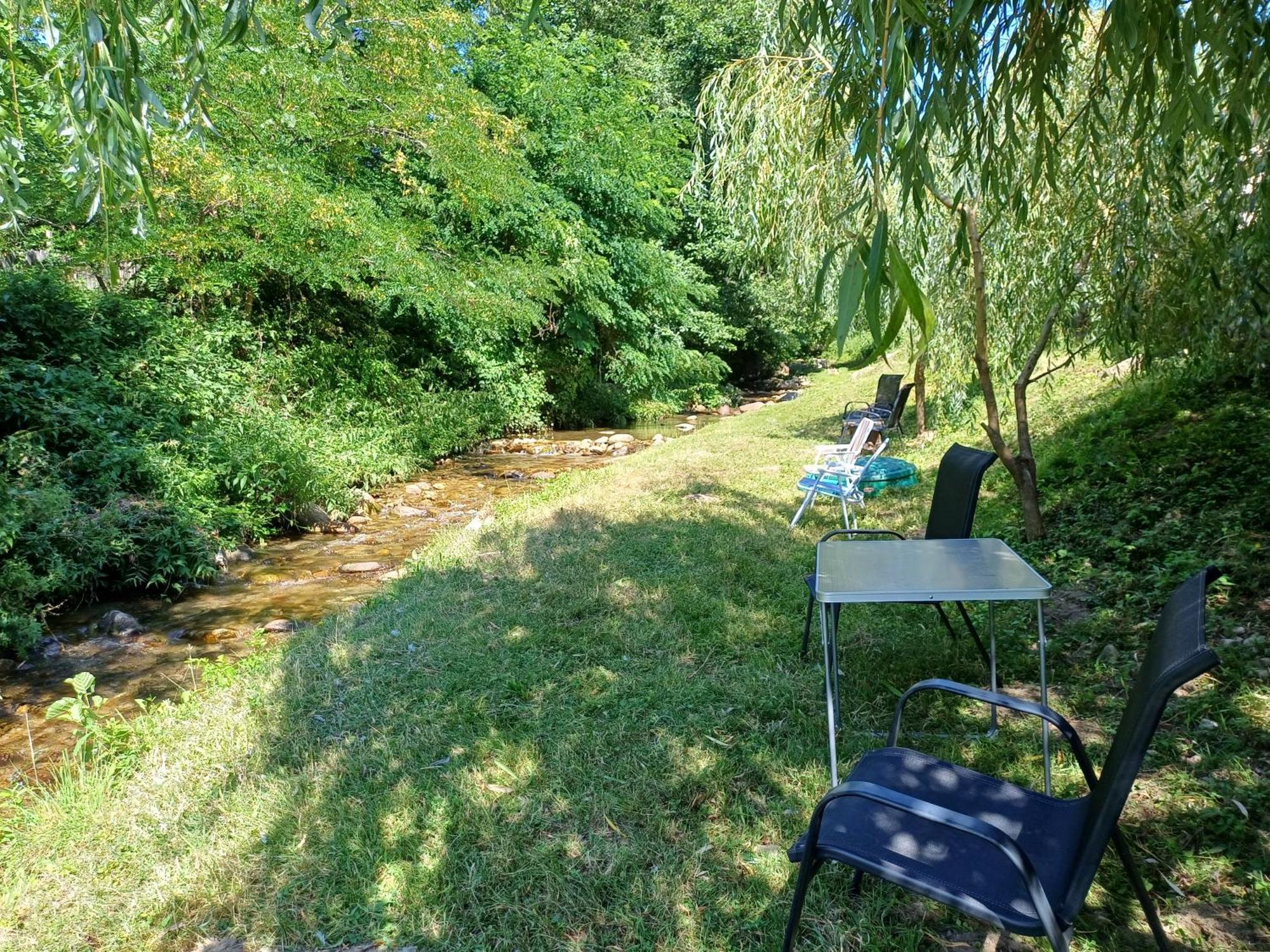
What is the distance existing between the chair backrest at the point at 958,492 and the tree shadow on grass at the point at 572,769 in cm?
63

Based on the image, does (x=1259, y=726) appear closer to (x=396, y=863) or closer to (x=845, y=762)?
(x=845, y=762)

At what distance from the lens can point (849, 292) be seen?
1.52 meters

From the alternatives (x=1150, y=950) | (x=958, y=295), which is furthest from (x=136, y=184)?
(x=958, y=295)

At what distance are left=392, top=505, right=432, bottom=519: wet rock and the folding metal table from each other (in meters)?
6.82

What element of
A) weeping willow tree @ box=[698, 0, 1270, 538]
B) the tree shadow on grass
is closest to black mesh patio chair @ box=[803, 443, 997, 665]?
the tree shadow on grass

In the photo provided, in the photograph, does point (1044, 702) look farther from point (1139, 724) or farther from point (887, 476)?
point (887, 476)

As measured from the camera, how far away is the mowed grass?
227 cm

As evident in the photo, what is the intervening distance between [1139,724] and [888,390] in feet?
33.2

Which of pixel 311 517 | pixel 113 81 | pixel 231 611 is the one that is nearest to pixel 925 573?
pixel 113 81

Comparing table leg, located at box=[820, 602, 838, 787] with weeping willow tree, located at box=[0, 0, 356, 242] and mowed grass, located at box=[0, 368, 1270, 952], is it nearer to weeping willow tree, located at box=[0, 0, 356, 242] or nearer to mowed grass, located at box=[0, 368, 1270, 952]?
mowed grass, located at box=[0, 368, 1270, 952]

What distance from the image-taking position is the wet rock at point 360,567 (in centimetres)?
710

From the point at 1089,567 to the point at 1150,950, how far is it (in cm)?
292

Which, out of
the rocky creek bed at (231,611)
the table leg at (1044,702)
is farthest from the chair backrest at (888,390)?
the table leg at (1044,702)

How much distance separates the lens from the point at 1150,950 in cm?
199
